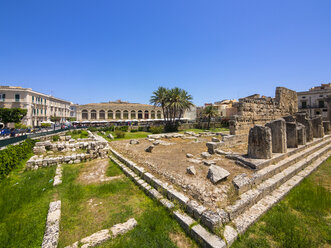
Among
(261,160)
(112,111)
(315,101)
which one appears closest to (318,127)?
(261,160)

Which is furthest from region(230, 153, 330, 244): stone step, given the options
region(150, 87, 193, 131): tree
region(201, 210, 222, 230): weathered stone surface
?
region(150, 87, 193, 131): tree

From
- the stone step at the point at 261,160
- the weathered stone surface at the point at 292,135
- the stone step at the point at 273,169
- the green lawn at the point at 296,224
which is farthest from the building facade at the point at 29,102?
the weathered stone surface at the point at 292,135

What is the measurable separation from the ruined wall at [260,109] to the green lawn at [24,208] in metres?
9.78

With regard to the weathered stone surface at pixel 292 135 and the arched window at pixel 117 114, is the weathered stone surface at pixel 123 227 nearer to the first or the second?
A: the weathered stone surface at pixel 292 135

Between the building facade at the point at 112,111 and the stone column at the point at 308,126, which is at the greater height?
the building facade at the point at 112,111

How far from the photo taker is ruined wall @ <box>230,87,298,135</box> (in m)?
9.48

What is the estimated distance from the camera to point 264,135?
19.2 ft

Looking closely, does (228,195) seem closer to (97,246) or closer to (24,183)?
(97,246)

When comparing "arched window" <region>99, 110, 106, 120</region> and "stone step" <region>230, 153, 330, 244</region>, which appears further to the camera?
Answer: "arched window" <region>99, 110, 106, 120</region>

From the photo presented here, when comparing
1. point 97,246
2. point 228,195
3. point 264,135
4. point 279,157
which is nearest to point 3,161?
point 97,246

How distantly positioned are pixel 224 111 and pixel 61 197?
42575 millimetres

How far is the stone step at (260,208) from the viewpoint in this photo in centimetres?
299

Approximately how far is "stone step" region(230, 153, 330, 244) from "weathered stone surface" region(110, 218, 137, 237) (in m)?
2.04

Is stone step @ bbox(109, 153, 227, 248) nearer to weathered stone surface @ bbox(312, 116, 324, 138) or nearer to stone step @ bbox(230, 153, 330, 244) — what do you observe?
stone step @ bbox(230, 153, 330, 244)
